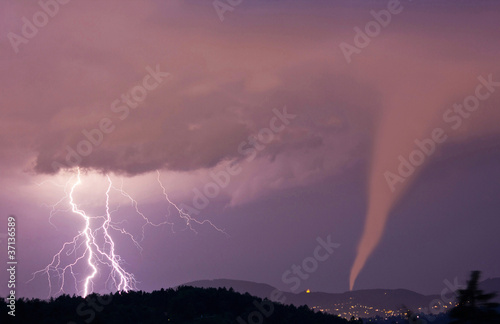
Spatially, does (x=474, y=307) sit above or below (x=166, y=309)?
below

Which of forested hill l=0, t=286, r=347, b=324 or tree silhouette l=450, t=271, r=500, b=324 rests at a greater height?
forested hill l=0, t=286, r=347, b=324

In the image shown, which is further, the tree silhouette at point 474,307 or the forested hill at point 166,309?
the forested hill at point 166,309

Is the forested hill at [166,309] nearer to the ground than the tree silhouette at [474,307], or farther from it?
farther from it

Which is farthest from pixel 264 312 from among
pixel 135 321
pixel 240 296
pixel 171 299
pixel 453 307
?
pixel 453 307

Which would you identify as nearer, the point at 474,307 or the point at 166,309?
the point at 474,307
